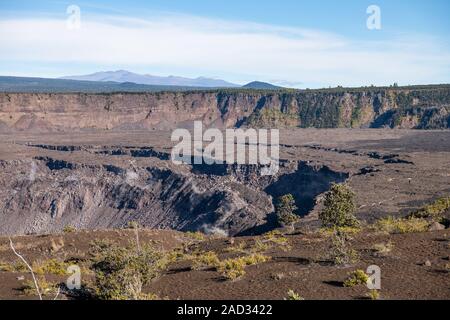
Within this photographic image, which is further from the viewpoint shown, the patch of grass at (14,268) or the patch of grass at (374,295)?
the patch of grass at (14,268)

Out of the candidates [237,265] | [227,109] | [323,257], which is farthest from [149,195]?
[227,109]

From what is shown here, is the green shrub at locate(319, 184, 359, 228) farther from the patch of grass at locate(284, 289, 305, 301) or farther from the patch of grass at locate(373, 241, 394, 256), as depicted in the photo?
the patch of grass at locate(284, 289, 305, 301)

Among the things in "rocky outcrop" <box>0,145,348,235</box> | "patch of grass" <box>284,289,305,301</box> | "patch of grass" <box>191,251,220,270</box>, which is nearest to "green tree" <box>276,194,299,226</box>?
"rocky outcrop" <box>0,145,348,235</box>

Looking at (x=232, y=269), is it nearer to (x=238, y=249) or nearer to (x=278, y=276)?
(x=278, y=276)

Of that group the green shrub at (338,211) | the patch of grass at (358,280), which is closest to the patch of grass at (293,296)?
the patch of grass at (358,280)

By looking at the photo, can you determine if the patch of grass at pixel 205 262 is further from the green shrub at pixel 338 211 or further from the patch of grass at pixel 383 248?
the green shrub at pixel 338 211
